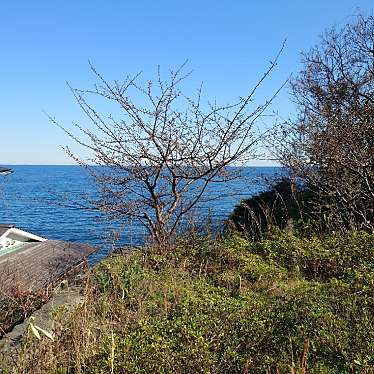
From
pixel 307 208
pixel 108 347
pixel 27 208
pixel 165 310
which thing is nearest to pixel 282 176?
pixel 307 208

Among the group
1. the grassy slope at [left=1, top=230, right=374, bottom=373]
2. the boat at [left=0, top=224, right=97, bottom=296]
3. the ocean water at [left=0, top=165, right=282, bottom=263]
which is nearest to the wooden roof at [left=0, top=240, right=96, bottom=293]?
the boat at [left=0, top=224, right=97, bottom=296]

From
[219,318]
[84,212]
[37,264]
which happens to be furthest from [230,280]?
[84,212]

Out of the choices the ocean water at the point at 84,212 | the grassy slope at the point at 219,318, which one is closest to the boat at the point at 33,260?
the ocean water at the point at 84,212

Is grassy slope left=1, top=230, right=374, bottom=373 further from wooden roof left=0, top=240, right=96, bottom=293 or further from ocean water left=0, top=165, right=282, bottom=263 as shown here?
wooden roof left=0, top=240, right=96, bottom=293

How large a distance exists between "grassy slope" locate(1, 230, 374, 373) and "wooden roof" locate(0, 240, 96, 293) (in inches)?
69.2

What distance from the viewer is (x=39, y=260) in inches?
423

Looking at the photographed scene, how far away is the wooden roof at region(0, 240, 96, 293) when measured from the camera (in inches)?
293

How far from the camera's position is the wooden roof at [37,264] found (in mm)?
7445

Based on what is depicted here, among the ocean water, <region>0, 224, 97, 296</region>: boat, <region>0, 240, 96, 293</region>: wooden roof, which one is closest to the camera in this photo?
<region>0, 240, 96, 293</region>: wooden roof

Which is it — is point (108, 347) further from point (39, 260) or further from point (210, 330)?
point (39, 260)

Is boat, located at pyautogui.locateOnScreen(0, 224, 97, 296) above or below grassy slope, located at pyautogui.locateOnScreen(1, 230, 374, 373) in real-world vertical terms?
below

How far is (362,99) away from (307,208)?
325 cm

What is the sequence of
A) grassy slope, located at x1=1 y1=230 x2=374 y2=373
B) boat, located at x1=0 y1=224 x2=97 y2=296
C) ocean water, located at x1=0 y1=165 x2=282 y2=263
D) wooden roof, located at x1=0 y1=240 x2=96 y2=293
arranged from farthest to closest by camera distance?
ocean water, located at x1=0 y1=165 x2=282 y2=263 < boat, located at x1=0 y1=224 x2=97 y2=296 < wooden roof, located at x1=0 y1=240 x2=96 y2=293 < grassy slope, located at x1=1 y1=230 x2=374 y2=373

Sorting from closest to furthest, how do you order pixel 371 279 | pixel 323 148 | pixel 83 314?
pixel 83 314
pixel 371 279
pixel 323 148
